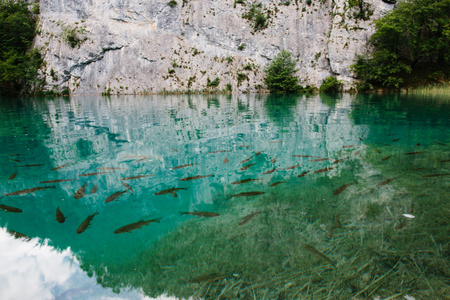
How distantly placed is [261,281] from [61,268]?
73.3 inches

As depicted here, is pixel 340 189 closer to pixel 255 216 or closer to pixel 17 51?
pixel 255 216

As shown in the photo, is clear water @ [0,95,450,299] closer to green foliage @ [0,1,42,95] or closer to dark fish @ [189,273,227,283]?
dark fish @ [189,273,227,283]

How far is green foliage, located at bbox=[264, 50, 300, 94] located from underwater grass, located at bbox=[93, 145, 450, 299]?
36.6 m

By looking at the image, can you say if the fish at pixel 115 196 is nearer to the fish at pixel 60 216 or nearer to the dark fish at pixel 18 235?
the fish at pixel 60 216

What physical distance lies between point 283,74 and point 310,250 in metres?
38.9

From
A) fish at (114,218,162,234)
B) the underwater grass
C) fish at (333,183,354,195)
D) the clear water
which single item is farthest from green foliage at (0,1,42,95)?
fish at (333,183,354,195)

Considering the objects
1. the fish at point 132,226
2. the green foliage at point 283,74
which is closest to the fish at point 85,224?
the fish at point 132,226

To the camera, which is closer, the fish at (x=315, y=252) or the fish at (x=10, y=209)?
the fish at (x=315, y=252)

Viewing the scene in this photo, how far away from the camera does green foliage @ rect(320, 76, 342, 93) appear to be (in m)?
37.6

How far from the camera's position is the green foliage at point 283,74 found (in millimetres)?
38562

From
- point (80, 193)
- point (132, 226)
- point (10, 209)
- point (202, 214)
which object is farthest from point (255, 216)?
point (10, 209)

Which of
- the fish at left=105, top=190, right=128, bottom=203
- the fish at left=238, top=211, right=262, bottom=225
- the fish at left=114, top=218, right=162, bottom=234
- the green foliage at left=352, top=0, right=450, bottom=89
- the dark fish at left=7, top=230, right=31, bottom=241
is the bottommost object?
the dark fish at left=7, top=230, right=31, bottom=241

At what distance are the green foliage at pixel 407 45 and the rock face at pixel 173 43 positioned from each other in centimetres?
951

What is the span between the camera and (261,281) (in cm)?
214
